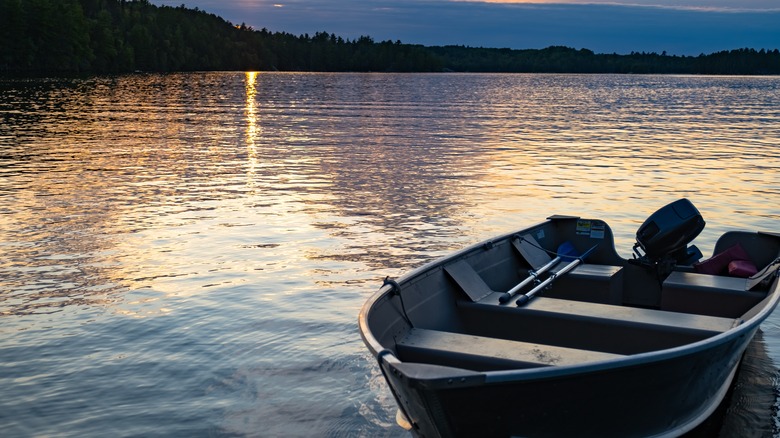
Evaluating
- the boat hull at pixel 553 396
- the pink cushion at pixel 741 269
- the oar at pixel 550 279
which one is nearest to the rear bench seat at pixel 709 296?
the pink cushion at pixel 741 269

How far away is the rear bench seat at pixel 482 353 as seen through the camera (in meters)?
7.25

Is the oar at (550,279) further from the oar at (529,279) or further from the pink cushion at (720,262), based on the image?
the pink cushion at (720,262)

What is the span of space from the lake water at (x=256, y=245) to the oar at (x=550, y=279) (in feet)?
6.04

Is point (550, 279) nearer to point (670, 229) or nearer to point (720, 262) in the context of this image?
point (670, 229)

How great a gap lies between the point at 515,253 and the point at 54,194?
13.9 metres

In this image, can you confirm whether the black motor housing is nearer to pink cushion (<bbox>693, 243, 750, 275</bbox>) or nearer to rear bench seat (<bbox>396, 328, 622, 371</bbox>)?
pink cushion (<bbox>693, 243, 750, 275</bbox>)

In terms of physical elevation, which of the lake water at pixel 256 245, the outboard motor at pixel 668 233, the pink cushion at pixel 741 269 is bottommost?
the lake water at pixel 256 245

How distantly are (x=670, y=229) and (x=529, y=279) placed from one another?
8.00 feet

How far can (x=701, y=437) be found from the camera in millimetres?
8039

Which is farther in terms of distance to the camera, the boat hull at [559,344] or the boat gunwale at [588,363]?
the boat hull at [559,344]

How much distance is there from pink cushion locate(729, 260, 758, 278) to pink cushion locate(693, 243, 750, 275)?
201 millimetres

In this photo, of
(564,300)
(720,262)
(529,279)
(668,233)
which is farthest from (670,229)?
(564,300)

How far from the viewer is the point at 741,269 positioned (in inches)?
428

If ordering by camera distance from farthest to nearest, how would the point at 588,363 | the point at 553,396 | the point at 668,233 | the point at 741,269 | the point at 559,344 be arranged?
the point at 668,233
the point at 741,269
the point at 559,344
the point at 553,396
the point at 588,363
